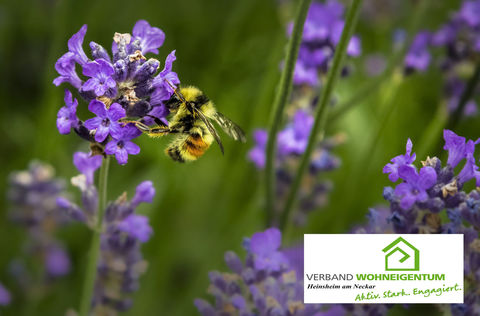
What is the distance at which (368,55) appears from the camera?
4555mm

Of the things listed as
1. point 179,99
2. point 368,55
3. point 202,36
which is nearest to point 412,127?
point 368,55

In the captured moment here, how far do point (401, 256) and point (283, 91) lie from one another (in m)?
0.62

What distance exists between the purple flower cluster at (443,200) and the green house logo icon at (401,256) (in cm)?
4

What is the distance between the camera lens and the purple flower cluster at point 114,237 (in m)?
1.89

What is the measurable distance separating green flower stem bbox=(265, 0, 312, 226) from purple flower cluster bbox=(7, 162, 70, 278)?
112 cm

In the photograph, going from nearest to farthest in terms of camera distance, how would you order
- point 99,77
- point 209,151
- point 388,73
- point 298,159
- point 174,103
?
point 99,77 < point 174,103 < point 388,73 < point 298,159 < point 209,151

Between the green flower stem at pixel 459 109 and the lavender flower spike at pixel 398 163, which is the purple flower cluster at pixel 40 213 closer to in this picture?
the green flower stem at pixel 459 109

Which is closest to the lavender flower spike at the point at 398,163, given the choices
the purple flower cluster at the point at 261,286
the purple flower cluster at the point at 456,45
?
the purple flower cluster at the point at 261,286

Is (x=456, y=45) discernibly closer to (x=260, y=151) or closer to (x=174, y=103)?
(x=260, y=151)

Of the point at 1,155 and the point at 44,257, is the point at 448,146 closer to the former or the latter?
the point at 44,257

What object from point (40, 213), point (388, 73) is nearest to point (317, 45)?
point (388, 73)

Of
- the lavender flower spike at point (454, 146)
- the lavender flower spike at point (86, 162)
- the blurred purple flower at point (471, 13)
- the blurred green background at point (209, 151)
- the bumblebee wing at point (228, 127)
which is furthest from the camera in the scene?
the blurred green background at point (209, 151)

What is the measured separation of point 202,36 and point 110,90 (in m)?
2.58

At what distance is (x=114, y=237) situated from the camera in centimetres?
214
